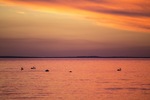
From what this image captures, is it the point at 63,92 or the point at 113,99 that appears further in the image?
the point at 63,92

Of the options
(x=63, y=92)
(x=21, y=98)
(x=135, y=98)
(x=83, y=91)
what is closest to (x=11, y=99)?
(x=21, y=98)

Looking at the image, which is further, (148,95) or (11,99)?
(148,95)

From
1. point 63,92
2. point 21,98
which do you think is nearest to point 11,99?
point 21,98

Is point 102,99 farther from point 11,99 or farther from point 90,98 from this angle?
point 11,99

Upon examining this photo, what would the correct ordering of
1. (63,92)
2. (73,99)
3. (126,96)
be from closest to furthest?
(73,99) < (126,96) < (63,92)

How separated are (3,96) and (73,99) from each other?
31.1 feet

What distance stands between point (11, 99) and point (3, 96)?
→ 2490 mm

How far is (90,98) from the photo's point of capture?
140ft

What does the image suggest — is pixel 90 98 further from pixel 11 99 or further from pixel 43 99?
pixel 11 99

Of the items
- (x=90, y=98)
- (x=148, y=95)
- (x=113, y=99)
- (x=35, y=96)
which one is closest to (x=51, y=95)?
(x=35, y=96)

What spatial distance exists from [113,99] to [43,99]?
28.9ft

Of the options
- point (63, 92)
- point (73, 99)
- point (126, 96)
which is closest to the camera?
point (73, 99)

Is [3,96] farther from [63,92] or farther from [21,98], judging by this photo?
[63,92]

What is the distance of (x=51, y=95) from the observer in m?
45.4
